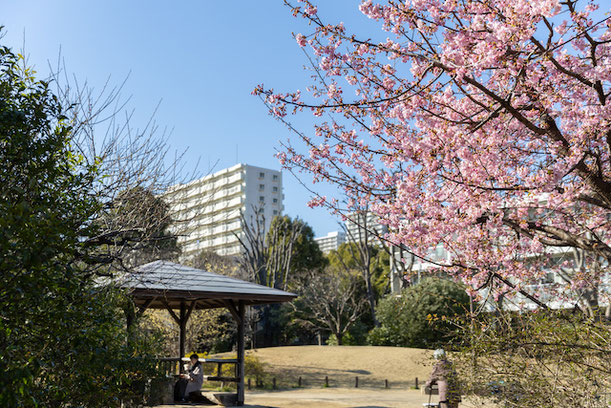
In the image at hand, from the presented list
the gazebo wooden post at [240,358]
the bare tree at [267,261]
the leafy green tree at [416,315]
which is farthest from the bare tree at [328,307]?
the gazebo wooden post at [240,358]

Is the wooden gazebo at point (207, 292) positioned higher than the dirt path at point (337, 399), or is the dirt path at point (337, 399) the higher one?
the wooden gazebo at point (207, 292)

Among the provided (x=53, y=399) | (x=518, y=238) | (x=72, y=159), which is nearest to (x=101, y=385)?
(x=53, y=399)

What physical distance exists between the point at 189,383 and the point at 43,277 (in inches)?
353

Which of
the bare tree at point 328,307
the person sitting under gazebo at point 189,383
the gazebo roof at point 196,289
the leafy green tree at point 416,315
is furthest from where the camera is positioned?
the bare tree at point 328,307

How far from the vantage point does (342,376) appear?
17703 millimetres

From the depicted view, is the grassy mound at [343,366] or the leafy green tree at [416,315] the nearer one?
the grassy mound at [343,366]

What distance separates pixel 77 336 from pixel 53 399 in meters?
0.69

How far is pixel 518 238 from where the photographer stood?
6.95 metres

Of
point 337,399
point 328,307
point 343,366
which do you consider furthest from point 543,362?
point 328,307

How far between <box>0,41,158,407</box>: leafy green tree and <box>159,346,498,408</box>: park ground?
24.2ft

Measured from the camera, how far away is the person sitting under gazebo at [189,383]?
11352 mm

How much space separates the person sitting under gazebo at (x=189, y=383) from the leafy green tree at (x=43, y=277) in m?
6.98

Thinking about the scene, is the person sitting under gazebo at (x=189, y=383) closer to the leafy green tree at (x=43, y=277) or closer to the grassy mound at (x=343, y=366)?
the grassy mound at (x=343, y=366)

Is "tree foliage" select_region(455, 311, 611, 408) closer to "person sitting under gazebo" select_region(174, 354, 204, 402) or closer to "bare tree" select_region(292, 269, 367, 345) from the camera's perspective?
"person sitting under gazebo" select_region(174, 354, 204, 402)
